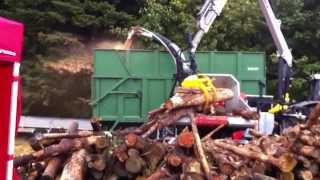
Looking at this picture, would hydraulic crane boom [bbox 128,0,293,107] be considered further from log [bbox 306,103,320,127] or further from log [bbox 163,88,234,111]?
log [bbox 306,103,320,127]

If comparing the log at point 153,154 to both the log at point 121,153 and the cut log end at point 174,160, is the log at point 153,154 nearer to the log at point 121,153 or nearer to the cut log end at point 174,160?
the log at point 121,153

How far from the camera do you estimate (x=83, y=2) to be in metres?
26.1

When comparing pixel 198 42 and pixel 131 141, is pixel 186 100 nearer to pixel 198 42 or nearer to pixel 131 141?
pixel 131 141

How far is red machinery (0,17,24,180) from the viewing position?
3.97m

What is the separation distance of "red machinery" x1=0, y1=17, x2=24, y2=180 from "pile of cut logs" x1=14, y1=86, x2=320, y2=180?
443 cm

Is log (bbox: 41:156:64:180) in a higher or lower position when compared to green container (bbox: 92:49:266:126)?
lower

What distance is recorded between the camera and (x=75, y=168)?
894 centimetres

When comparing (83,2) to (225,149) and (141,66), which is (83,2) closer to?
(141,66)

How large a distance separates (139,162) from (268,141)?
170cm

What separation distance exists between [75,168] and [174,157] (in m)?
1.22

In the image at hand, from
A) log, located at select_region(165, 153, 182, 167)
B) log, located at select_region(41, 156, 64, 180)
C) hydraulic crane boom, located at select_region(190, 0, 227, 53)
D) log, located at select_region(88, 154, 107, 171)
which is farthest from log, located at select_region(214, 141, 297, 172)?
hydraulic crane boom, located at select_region(190, 0, 227, 53)

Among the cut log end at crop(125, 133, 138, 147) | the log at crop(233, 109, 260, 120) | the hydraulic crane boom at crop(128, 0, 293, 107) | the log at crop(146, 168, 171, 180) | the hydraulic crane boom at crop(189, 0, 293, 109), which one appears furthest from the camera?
the hydraulic crane boom at crop(189, 0, 293, 109)

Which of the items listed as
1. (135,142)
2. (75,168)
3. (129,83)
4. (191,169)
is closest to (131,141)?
(135,142)

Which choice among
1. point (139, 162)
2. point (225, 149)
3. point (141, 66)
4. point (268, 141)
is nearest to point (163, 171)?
point (139, 162)
